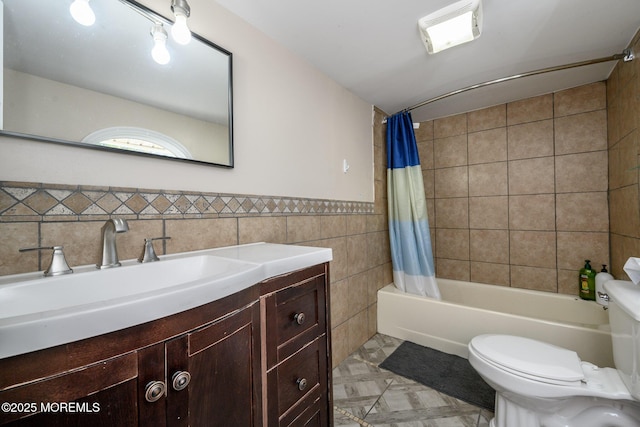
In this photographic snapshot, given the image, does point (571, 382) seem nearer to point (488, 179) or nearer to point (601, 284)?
point (601, 284)

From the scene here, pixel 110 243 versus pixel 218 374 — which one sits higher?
pixel 110 243

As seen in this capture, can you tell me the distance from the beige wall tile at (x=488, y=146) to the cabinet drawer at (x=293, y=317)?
226 centimetres

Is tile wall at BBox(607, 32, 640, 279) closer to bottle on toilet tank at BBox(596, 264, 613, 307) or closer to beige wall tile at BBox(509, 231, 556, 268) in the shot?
bottle on toilet tank at BBox(596, 264, 613, 307)

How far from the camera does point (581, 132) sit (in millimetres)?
2016

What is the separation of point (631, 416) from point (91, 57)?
248 centimetres

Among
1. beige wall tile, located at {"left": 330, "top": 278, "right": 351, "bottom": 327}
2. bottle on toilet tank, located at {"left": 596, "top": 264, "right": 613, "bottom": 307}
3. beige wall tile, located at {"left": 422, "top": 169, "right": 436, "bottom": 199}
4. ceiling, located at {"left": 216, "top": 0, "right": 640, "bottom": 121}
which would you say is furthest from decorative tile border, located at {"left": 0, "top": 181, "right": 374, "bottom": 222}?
bottle on toilet tank, located at {"left": 596, "top": 264, "right": 613, "bottom": 307}

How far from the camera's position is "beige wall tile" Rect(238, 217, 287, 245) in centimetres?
124

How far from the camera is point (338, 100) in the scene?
6.36 ft

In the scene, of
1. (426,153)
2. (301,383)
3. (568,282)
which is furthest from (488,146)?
(301,383)

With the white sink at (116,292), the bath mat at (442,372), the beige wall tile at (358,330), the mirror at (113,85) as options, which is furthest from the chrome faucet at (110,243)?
the bath mat at (442,372)

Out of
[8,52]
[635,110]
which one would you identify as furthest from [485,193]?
[8,52]

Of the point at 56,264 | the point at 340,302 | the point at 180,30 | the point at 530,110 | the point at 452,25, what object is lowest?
the point at 340,302

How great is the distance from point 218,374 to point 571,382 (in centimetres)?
139

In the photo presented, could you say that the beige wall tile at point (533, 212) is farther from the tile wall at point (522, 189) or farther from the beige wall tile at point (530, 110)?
the beige wall tile at point (530, 110)
